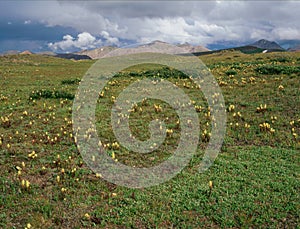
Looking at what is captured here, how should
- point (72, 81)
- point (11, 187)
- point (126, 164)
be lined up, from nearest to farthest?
point (11, 187) → point (126, 164) → point (72, 81)

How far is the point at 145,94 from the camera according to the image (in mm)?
19422

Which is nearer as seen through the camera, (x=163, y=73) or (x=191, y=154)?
(x=191, y=154)

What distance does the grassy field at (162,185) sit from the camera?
758 cm

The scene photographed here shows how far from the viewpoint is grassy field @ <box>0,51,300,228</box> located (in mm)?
7578

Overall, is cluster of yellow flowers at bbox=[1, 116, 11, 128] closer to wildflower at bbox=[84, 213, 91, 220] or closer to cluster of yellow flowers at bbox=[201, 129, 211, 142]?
wildflower at bbox=[84, 213, 91, 220]

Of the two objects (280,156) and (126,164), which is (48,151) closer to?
(126,164)

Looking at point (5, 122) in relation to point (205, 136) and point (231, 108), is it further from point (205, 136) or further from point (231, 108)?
point (231, 108)

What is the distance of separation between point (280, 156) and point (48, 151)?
28.0 feet

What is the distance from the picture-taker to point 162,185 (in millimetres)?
9016

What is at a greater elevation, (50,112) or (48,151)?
(50,112)

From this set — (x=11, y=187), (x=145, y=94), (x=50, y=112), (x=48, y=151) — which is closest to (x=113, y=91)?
(x=145, y=94)

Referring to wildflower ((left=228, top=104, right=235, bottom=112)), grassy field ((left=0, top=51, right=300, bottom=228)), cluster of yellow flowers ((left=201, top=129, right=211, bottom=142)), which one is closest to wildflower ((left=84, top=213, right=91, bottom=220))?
grassy field ((left=0, top=51, right=300, bottom=228))

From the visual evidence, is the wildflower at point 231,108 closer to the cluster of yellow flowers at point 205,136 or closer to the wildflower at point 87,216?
the cluster of yellow flowers at point 205,136

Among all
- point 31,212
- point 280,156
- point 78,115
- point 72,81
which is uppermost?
point 72,81
